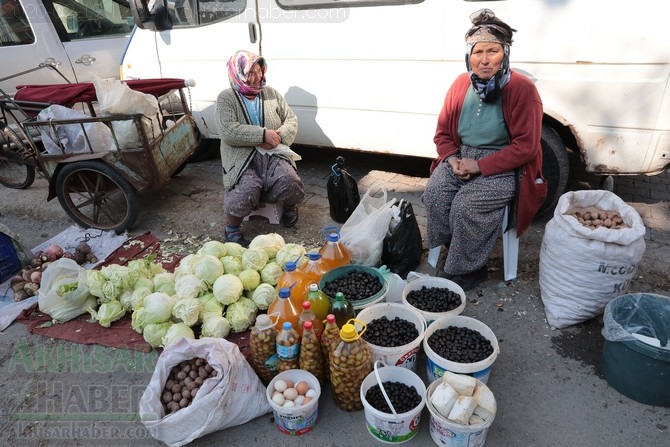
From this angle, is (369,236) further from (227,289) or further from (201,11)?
(201,11)

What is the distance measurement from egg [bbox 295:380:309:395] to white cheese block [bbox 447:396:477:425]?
72 centimetres

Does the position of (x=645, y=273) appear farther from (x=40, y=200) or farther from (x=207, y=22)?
(x=40, y=200)

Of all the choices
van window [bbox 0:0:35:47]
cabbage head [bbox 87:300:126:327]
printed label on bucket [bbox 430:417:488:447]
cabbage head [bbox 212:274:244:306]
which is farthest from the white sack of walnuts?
van window [bbox 0:0:35:47]

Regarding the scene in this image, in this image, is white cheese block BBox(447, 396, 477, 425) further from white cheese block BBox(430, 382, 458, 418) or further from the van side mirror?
the van side mirror

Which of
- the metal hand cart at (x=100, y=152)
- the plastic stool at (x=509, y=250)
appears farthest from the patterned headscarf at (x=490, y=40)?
the metal hand cart at (x=100, y=152)

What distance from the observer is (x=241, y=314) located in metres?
2.91

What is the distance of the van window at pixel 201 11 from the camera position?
436cm

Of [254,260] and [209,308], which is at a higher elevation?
[254,260]

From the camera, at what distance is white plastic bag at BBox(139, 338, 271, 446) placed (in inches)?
83.4

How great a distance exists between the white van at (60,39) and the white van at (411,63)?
3.87ft

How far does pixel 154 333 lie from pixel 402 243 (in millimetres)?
1789

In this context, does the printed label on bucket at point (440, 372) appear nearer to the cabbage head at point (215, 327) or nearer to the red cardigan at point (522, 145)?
the red cardigan at point (522, 145)

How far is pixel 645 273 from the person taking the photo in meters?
3.23

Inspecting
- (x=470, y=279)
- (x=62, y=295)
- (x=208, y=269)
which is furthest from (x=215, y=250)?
(x=470, y=279)
